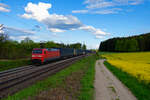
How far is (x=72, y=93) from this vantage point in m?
7.55

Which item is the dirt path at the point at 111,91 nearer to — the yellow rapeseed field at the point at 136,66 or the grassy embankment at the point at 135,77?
the grassy embankment at the point at 135,77

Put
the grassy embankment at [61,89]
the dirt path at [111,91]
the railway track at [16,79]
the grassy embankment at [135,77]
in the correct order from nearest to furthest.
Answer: the grassy embankment at [61,89] < the dirt path at [111,91] < the grassy embankment at [135,77] < the railway track at [16,79]

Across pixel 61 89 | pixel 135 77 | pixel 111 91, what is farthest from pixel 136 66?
pixel 61 89

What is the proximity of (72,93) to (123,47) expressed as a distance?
10720 centimetres

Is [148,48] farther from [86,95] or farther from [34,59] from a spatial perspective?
[86,95]

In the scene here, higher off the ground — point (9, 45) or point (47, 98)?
point (9, 45)

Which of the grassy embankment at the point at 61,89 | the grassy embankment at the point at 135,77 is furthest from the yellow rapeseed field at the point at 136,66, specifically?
the grassy embankment at the point at 61,89

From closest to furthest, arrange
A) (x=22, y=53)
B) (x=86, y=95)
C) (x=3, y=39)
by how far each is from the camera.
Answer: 1. (x=86, y=95)
2. (x=3, y=39)
3. (x=22, y=53)

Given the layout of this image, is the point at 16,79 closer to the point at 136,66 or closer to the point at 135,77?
the point at 135,77

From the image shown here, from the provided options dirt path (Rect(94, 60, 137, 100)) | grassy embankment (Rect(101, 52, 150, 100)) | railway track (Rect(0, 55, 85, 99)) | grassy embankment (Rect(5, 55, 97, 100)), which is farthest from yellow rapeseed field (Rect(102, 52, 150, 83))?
railway track (Rect(0, 55, 85, 99))

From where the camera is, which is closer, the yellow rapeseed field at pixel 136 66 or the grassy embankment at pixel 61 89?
the grassy embankment at pixel 61 89

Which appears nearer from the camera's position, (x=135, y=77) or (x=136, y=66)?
(x=135, y=77)

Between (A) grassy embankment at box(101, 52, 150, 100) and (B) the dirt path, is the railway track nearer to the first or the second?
(B) the dirt path

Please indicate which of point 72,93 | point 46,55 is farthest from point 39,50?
point 72,93
